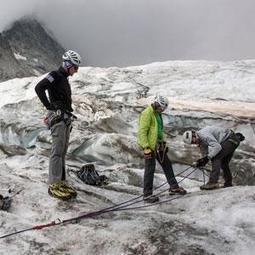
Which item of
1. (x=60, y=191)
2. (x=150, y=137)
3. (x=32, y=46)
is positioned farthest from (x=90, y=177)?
(x=32, y=46)

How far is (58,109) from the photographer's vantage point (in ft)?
32.1

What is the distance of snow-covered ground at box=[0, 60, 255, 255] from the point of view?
7500 millimetres

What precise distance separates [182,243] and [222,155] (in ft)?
13.6

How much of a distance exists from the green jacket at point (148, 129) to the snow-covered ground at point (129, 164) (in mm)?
1073

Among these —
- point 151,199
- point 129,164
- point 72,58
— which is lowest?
point 129,164

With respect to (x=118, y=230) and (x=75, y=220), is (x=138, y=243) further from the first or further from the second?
(x=75, y=220)

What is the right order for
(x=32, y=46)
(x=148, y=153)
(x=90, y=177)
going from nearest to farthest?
(x=148, y=153) < (x=90, y=177) < (x=32, y=46)

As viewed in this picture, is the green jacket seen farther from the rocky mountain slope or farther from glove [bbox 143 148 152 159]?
the rocky mountain slope

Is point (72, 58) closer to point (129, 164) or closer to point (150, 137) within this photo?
point (150, 137)

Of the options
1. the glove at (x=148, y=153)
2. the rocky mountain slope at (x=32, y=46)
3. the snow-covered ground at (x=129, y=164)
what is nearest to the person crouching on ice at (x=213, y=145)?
the snow-covered ground at (x=129, y=164)

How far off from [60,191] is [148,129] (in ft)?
6.61

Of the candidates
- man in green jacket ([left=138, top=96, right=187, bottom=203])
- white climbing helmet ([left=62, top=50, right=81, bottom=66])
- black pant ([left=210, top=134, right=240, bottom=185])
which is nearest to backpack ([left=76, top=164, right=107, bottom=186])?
man in green jacket ([left=138, top=96, right=187, bottom=203])

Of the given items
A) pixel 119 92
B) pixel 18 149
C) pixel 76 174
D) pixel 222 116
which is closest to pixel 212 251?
pixel 76 174

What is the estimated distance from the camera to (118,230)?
7.83m
